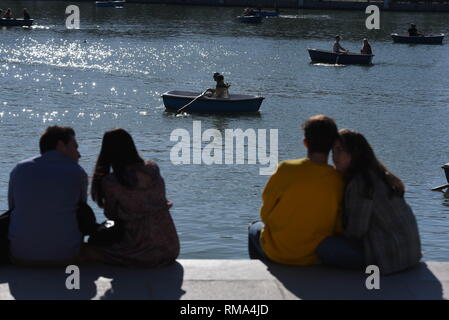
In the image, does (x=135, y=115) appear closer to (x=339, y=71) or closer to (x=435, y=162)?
(x=435, y=162)

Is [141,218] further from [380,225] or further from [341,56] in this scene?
[341,56]

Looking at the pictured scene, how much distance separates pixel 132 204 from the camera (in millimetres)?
7203

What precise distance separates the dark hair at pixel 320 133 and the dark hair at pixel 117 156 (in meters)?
1.26

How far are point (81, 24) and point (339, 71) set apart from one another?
107 ft

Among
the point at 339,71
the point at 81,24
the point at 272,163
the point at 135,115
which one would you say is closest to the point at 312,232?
the point at 272,163

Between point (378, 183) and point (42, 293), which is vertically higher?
point (378, 183)

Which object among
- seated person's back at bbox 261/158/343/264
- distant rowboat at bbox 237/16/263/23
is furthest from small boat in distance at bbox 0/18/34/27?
seated person's back at bbox 261/158/343/264

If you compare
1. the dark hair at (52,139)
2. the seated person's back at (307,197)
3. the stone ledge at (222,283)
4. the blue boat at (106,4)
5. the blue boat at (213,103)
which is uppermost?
the dark hair at (52,139)

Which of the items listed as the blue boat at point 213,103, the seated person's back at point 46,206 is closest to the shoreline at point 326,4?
the blue boat at point 213,103

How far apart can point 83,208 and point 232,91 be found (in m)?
28.7

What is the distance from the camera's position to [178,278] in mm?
7070

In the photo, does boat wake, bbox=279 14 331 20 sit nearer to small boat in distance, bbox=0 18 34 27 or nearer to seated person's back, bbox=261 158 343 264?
small boat in distance, bbox=0 18 34 27

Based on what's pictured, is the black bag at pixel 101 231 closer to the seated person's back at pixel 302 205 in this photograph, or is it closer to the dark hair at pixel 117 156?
the dark hair at pixel 117 156

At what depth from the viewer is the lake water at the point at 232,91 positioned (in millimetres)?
16594
